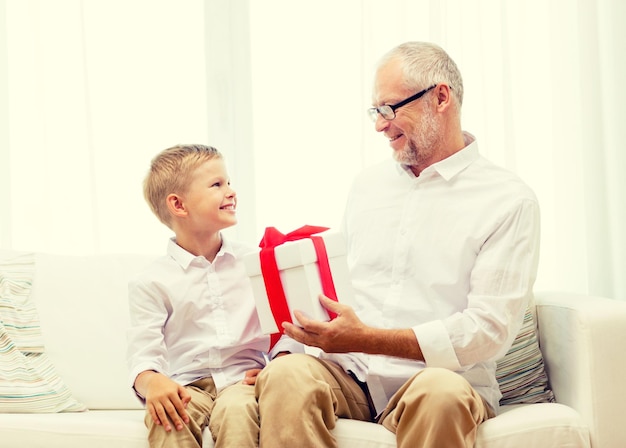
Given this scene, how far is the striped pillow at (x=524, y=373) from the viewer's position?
1.94 m

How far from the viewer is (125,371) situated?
7.27ft

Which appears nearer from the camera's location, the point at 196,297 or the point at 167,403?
the point at 167,403

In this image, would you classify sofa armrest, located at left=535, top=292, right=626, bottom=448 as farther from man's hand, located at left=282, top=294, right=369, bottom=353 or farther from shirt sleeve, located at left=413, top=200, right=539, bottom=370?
man's hand, located at left=282, top=294, right=369, bottom=353

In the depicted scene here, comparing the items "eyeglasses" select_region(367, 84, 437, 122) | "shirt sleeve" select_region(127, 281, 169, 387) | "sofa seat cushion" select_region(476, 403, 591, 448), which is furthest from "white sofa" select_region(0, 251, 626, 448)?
"eyeglasses" select_region(367, 84, 437, 122)

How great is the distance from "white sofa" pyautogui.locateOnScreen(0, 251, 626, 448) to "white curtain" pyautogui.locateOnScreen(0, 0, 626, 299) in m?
0.65

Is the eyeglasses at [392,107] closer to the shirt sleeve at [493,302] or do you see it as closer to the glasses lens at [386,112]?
the glasses lens at [386,112]

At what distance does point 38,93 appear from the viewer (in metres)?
3.00

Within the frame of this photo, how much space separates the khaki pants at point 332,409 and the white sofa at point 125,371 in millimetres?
72

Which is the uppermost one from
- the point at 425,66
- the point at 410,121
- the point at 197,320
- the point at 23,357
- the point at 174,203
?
the point at 425,66

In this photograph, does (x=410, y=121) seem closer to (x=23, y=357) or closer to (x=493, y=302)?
(x=493, y=302)

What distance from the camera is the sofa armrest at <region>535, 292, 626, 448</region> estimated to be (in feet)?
5.48

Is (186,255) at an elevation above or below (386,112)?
below

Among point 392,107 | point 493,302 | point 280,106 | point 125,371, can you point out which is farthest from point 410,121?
point 280,106

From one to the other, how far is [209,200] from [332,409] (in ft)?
2.13
